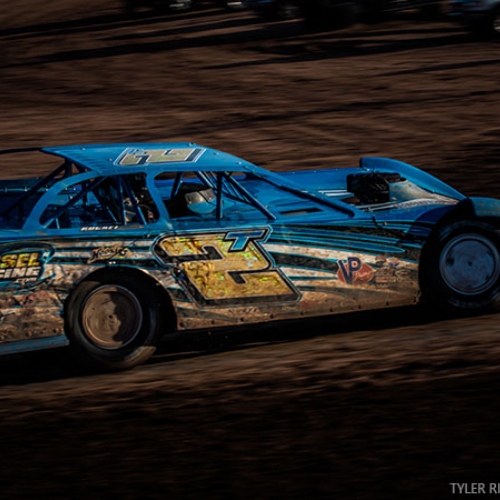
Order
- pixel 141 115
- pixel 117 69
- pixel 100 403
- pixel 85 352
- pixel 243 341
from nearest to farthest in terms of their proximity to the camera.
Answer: pixel 100 403 < pixel 85 352 < pixel 243 341 < pixel 141 115 < pixel 117 69

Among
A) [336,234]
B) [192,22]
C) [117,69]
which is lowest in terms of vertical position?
[336,234]

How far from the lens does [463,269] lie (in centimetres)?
780

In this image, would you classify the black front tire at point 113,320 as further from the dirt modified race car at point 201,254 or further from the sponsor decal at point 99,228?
the sponsor decal at point 99,228

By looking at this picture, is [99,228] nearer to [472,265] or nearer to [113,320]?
[113,320]

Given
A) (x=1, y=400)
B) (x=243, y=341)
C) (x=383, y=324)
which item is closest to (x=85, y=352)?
(x=1, y=400)

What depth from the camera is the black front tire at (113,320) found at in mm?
6965

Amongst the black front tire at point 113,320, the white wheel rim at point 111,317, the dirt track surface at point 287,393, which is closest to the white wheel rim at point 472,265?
the dirt track surface at point 287,393

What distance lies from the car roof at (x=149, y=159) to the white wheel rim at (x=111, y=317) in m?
0.88

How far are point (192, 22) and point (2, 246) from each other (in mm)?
18881

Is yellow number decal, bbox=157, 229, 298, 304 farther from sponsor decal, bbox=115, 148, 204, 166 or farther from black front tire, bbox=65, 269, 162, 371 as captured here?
sponsor decal, bbox=115, 148, 204, 166

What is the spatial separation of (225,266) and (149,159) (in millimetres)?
985

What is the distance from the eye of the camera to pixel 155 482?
507 centimetres

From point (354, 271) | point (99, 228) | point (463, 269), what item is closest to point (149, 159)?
point (99, 228)

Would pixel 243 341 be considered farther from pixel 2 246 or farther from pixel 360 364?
pixel 2 246
